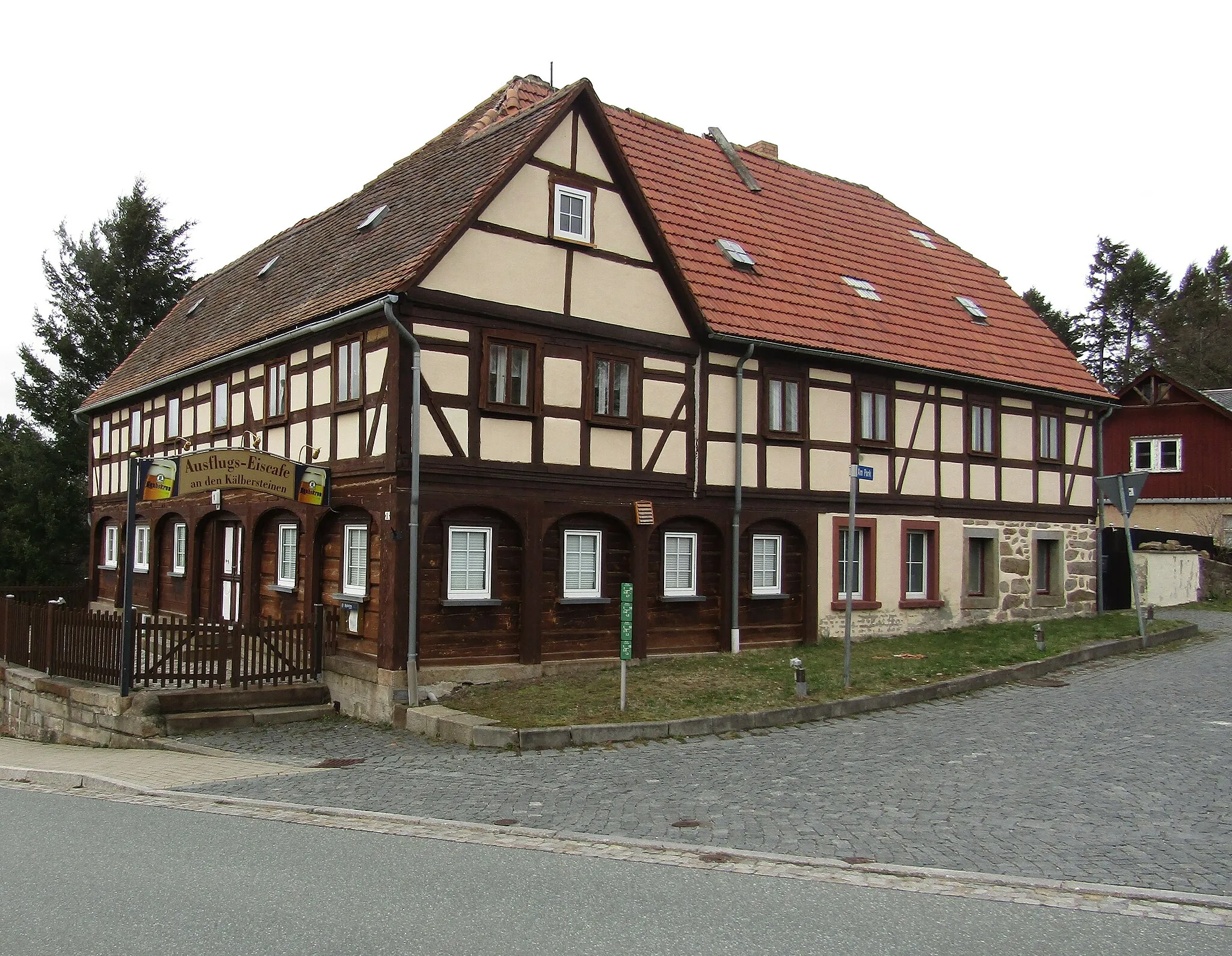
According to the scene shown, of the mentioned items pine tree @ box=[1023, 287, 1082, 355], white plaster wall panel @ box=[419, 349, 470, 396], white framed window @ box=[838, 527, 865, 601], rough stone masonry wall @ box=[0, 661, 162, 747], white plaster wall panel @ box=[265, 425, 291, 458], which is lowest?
rough stone masonry wall @ box=[0, 661, 162, 747]

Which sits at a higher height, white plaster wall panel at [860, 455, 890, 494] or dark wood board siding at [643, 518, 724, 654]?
white plaster wall panel at [860, 455, 890, 494]

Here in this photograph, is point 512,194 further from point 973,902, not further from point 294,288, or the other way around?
point 973,902

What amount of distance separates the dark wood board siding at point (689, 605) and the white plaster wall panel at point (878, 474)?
3789 millimetres

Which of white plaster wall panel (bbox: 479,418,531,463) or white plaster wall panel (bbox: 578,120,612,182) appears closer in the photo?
white plaster wall panel (bbox: 479,418,531,463)

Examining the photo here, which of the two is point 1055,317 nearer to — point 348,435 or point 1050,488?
point 1050,488

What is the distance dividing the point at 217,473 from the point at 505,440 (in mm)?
4023

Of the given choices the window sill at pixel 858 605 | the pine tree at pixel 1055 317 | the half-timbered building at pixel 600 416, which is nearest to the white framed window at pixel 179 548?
the half-timbered building at pixel 600 416

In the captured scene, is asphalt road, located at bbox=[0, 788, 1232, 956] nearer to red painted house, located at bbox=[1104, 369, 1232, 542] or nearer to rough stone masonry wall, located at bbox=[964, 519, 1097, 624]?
rough stone masonry wall, located at bbox=[964, 519, 1097, 624]

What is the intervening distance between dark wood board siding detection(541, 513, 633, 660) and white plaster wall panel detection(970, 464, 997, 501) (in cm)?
896

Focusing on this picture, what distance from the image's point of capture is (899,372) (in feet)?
67.5

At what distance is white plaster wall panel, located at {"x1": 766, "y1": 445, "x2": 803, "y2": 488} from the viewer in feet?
60.6

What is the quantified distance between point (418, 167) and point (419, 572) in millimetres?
8452

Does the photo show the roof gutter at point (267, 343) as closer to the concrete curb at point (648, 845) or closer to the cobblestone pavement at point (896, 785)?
the cobblestone pavement at point (896, 785)

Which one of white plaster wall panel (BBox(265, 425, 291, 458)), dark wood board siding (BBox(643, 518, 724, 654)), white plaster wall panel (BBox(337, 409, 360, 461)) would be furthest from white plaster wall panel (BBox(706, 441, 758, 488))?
white plaster wall panel (BBox(265, 425, 291, 458))
